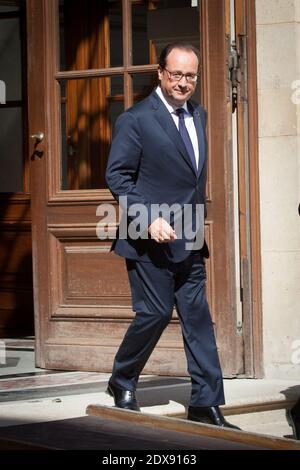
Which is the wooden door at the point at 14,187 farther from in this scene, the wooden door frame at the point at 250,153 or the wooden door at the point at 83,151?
the wooden door frame at the point at 250,153

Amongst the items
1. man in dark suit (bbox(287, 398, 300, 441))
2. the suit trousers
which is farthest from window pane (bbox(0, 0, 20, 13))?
man in dark suit (bbox(287, 398, 300, 441))

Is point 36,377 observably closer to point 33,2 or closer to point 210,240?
point 210,240

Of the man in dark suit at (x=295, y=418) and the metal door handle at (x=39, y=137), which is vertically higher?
the metal door handle at (x=39, y=137)

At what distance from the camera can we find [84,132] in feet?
21.7

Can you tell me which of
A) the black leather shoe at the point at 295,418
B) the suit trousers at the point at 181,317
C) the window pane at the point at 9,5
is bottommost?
the black leather shoe at the point at 295,418

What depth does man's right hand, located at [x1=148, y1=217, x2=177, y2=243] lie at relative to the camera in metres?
4.77

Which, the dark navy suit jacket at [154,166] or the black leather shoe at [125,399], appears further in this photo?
the black leather shoe at [125,399]

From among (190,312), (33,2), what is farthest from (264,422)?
(33,2)

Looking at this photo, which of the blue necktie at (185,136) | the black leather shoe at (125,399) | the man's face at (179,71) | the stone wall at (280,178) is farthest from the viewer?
the stone wall at (280,178)

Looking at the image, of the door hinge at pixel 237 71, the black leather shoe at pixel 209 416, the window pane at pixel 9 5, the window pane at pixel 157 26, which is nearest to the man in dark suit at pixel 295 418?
the black leather shoe at pixel 209 416

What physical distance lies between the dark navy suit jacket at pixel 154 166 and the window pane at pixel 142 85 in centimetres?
135

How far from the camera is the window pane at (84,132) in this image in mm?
6543

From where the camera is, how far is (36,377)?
20.9ft

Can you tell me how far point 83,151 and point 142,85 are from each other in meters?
0.51
